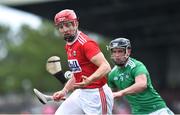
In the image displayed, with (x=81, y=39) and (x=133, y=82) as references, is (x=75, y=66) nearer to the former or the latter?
(x=81, y=39)

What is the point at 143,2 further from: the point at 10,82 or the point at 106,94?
the point at 10,82

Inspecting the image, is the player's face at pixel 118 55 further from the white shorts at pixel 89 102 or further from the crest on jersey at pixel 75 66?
the crest on jersey at pixel 75 66

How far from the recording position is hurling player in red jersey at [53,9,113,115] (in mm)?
7445

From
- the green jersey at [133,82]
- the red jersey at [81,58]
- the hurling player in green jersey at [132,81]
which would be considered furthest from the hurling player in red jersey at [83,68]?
the green jersey at [133,82]

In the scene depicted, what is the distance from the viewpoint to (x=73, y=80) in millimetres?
8133

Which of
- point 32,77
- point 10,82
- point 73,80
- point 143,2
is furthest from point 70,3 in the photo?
point 10,82

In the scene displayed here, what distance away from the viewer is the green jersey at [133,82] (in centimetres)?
815

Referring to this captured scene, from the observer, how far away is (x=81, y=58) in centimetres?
763

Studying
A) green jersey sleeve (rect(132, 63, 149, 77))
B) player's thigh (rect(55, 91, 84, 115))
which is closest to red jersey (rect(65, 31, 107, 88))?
player's thigh (rect(55, 91, 84, 115))

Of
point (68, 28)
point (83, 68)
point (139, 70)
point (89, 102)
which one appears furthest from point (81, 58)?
point (139, 70)

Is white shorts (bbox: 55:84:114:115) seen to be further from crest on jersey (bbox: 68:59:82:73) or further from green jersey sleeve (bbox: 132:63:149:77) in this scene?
green jersey sleeve (bbox: 132:63:149:77)

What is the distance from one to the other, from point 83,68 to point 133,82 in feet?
2.88

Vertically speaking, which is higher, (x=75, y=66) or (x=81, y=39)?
(x=81, y=39)

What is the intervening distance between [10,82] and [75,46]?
2463 inches
